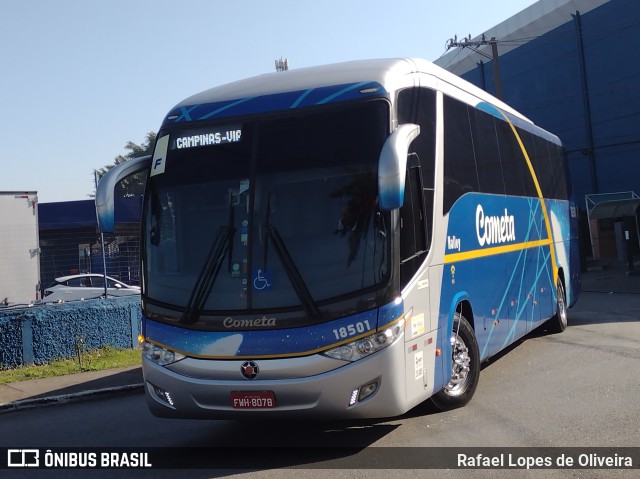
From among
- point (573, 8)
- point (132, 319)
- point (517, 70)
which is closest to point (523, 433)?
point (132, 319)

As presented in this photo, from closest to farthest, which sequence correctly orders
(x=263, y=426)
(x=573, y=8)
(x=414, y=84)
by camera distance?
(x=414, y=84)
(x=263, y=426)
(x=573, y=8)

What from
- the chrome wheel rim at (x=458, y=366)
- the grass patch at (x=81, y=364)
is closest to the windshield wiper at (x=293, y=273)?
the chrome wheel rim at (x=458, y=366)

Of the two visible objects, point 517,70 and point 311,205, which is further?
point 517,70

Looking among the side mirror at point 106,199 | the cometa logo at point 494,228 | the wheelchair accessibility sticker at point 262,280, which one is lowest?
the wheelchair accessibility sticker at point 262,280

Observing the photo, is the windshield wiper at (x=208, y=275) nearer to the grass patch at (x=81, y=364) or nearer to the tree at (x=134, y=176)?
the grass patch at (x=81, y=364)

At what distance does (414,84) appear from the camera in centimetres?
743

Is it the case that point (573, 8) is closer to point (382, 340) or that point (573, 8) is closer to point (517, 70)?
point (517, 70)

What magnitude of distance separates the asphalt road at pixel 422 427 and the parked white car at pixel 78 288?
9.92 metres

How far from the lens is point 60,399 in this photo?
10.4 m

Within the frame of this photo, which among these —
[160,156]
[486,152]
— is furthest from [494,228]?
[160,156]

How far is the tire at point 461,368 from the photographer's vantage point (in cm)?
797

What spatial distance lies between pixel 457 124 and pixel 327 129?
8.17 feet

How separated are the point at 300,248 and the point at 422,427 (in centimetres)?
236

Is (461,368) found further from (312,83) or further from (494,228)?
(312,83)
